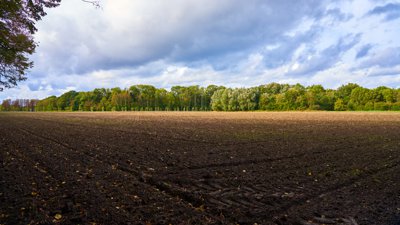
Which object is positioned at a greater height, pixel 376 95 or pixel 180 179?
pixel 376 95

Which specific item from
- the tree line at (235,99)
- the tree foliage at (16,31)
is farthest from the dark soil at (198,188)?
the tree line at (235,99)

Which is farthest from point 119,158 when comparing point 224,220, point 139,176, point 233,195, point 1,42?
point 1,42

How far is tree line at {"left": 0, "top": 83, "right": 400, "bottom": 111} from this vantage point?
11188 centimetres

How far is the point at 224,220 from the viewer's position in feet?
17.2

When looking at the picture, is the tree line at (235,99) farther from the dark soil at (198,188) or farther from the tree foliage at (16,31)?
the dark soil at (198,188)

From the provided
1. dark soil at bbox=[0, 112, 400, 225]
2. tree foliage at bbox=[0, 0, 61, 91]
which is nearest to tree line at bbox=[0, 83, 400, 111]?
tree foliage at bbox=[0, 0, 61, 91]

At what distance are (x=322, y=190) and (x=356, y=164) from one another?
4.19 metres

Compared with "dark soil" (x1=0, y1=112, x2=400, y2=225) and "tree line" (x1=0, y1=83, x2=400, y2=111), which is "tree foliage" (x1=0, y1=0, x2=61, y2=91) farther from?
"tree line" (x1=0, y1=83, x2=400, y2=111)

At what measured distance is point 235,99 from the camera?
403ft

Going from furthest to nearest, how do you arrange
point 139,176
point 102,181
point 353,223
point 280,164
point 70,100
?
point 70,100, point 280,164, point 139,176, point 102,181, point 353,223

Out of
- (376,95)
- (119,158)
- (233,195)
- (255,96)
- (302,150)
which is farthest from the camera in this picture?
(255,96)

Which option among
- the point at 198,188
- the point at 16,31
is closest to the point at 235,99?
the point at 16,31

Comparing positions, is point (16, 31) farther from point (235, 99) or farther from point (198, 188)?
point (235, 99)

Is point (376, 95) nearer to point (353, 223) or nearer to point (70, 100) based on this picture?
point (353, 223)
